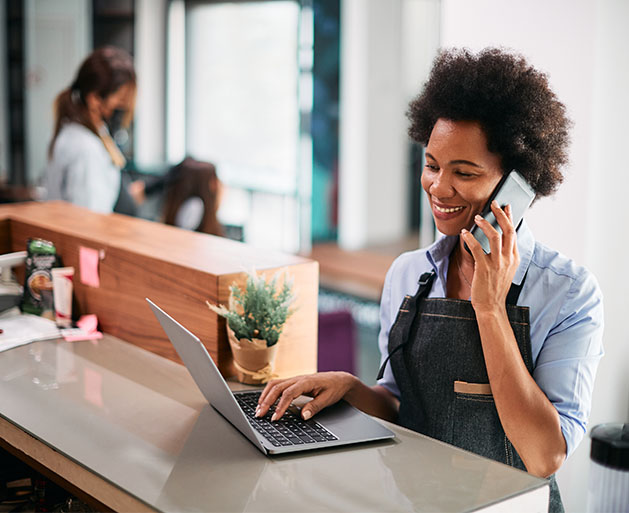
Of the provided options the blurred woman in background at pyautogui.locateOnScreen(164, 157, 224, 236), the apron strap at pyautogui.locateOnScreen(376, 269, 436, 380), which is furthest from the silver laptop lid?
the blurred woman in background at pyautogui.locateOnScreen(164, 157, 224, 236)

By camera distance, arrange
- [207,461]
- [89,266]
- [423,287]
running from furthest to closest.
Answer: [89,266]
[423,287]
[207,461]

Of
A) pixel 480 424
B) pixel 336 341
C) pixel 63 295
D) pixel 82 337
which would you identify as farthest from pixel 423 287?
pixel 336 341

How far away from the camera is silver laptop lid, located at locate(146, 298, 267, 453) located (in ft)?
4.83

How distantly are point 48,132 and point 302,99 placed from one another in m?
2.40

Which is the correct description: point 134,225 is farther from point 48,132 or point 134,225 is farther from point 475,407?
point 48,132

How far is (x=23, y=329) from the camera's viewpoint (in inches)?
90.6

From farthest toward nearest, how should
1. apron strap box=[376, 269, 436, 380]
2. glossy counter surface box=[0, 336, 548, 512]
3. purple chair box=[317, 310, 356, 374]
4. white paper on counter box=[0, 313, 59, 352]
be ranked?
purple chair box=[317, 310, 356, 374] < white paper on counter box=[0, 313, 59, 352] < apron strap box=[376, 269, 436, 380] < glossy counter surface box=[0, 336, 548, 512]

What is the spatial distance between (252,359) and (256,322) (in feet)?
0.27

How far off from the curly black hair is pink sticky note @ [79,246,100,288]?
3.58 ft

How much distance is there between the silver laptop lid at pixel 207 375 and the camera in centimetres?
147

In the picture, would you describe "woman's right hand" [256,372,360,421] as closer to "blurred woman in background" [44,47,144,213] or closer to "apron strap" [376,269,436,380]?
"apron strap" [376,269,436,380]

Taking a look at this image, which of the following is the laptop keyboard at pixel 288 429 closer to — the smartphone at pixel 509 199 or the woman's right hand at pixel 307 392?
the woman's right hand at pixel 307 392

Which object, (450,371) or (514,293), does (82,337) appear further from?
(514,293)

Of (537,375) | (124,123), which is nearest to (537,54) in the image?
(537,375)
